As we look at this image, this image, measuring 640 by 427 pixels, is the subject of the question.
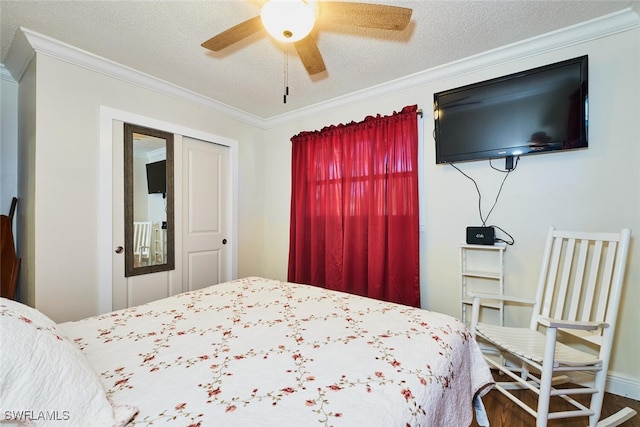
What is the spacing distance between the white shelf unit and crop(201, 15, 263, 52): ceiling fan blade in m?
2.07

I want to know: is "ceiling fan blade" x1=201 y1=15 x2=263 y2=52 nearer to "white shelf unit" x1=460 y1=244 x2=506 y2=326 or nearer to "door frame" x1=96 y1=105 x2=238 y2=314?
"door frame" x1=96 y1=105 x2=238 y2=314

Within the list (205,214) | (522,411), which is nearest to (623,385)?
(522,411)

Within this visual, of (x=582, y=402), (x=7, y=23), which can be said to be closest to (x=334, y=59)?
(x=7, y=23)

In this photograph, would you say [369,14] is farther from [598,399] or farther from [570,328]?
[598,399]

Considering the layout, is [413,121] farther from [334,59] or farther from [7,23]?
[7,23]

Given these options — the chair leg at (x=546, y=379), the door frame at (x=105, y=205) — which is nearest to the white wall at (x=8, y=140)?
the door frame at (x=105, y=205)

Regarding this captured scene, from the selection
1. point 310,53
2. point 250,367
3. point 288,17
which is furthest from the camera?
point 310,53

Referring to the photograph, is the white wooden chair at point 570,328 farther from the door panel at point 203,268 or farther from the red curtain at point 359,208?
the door panel at point 203,268

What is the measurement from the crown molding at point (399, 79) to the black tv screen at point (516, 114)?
7.8 inches

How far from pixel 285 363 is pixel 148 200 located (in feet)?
7.14

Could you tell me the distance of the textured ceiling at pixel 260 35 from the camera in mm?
1659

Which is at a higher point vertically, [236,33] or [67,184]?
[236,33]

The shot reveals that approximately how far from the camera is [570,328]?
1391 millimetres

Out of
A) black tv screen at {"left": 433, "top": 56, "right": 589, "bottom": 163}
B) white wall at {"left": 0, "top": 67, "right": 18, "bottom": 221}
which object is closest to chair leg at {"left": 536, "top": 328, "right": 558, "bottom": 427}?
black tv screen at {"left": 433, "top": 56, "right": 589, "bottom": 163}
